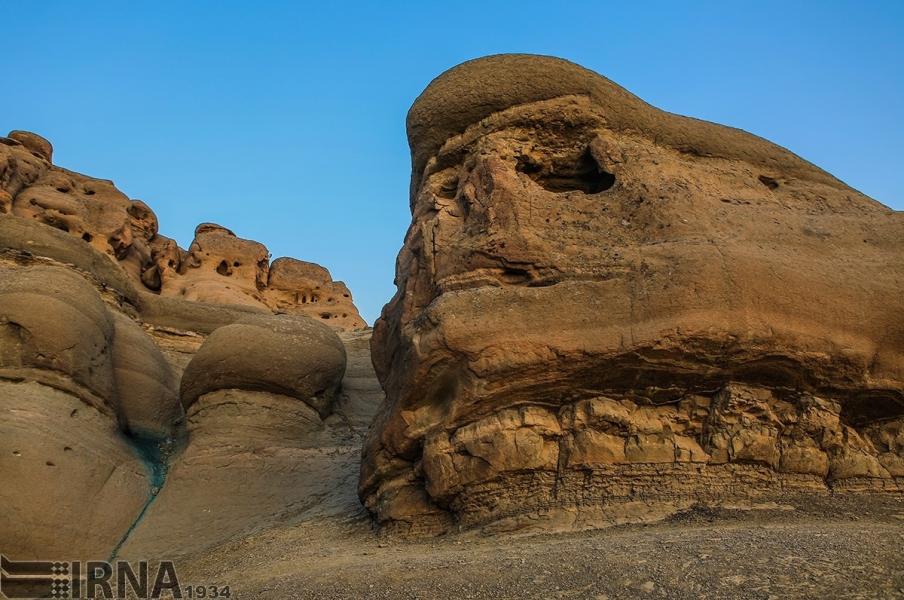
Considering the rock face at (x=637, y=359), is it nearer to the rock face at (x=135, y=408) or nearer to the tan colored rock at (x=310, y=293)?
the rock face at (x=135, y=408)

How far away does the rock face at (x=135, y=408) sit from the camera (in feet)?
34.9

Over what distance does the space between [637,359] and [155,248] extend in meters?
21.9

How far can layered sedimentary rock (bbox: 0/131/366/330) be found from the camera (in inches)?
885

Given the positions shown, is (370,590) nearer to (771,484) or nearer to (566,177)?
(771,484)

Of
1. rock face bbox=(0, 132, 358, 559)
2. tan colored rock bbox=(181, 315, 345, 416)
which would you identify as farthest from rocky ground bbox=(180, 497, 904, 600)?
tan colored rock bbox=(181, 315, 345, 416)

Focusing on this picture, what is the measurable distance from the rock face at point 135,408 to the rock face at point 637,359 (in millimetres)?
3507

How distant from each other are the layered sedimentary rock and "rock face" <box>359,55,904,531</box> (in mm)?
15907

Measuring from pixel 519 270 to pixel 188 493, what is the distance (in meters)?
6.36

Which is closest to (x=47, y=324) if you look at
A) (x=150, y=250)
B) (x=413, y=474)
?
(x=413, y=474)

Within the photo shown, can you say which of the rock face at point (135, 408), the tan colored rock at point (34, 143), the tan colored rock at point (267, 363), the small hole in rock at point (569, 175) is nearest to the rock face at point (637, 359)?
the small hole in rock at point (569, 175)

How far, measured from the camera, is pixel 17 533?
9.91m

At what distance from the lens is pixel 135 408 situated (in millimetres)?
14328

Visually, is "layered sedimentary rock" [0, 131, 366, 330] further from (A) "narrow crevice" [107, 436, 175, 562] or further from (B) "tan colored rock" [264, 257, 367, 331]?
(A) "narrow crevice" [107, 436, 175, 562]

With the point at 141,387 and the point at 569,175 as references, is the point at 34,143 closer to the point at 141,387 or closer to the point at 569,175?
the point at 141,387
